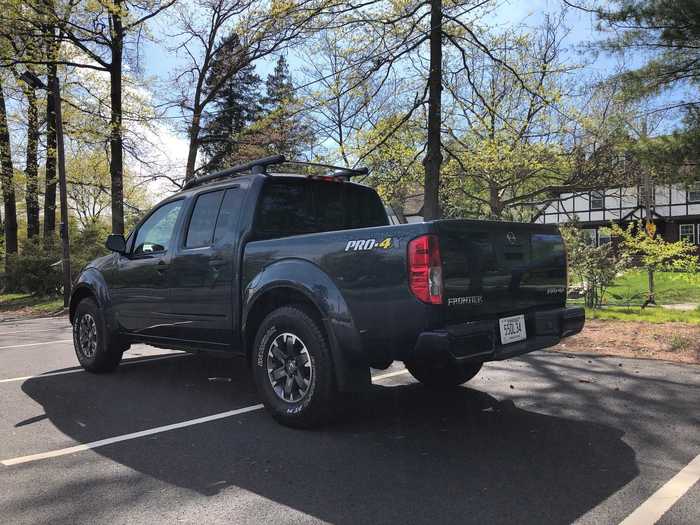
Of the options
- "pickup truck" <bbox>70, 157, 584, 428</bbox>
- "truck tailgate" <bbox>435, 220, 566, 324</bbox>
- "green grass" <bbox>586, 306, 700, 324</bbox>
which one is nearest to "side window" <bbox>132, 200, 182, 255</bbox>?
"pickup truck" <bbox>70, 157, 584, 428</bbox>

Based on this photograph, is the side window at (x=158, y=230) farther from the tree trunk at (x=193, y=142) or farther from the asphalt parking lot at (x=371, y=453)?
the tree trunk at (x=193, y=142)

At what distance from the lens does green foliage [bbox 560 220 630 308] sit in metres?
11.8

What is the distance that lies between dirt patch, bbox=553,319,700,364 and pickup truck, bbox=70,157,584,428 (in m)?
2.83

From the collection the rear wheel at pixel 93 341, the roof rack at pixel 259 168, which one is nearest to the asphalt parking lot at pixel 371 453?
the rear wheel at pixel 93 341

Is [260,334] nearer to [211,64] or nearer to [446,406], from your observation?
[446,406]

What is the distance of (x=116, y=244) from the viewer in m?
6.02

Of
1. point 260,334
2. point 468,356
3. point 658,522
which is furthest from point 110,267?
point 658,522

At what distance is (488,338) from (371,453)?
107cm

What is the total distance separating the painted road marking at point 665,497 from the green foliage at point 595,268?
8.99 metres

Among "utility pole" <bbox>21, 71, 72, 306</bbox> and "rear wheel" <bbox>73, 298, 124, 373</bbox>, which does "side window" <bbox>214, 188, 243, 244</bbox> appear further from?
"utility pole" <bbox>21, 71, 72, 306</bbox>

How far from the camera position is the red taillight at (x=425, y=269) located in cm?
354

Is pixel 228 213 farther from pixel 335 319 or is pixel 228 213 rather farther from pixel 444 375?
pixel 444 375

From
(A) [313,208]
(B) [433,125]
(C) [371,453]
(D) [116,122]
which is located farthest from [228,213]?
(D) [116,122]

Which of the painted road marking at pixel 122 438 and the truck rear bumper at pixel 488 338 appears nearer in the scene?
the truck rear bumper at pixel 488 338
